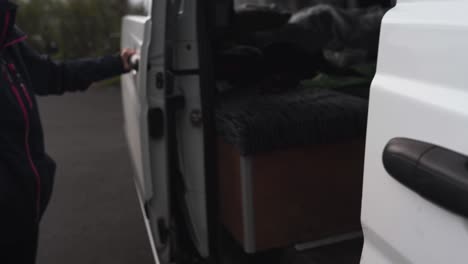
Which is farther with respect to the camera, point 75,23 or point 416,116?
point 75,23

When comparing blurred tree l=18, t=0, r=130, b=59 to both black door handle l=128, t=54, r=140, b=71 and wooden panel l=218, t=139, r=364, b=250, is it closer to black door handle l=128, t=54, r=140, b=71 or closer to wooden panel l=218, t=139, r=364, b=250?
black door handle l=128, t=54, r=140, b=71

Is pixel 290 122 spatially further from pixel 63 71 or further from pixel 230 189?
pixel 63 71

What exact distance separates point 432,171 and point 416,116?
10 cm

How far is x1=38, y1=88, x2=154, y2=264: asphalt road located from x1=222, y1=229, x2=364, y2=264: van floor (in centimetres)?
69

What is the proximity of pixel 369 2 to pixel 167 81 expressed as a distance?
1.79 meters

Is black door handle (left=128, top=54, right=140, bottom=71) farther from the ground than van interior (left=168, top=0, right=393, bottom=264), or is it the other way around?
black door handle (left=128, top=54, right=140, bottom=71)

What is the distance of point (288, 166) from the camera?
1778 millimetres

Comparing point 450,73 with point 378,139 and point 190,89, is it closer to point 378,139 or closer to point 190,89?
point 378,139

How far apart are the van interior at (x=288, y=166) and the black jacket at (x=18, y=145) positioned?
66cm

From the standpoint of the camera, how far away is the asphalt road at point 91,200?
2.71 metres

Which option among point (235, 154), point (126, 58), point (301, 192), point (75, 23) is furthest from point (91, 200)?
point (75, 23)

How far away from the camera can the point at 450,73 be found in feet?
2.22

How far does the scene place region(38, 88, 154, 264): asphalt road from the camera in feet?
8.91

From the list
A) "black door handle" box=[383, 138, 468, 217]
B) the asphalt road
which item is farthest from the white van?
the asphalt road
